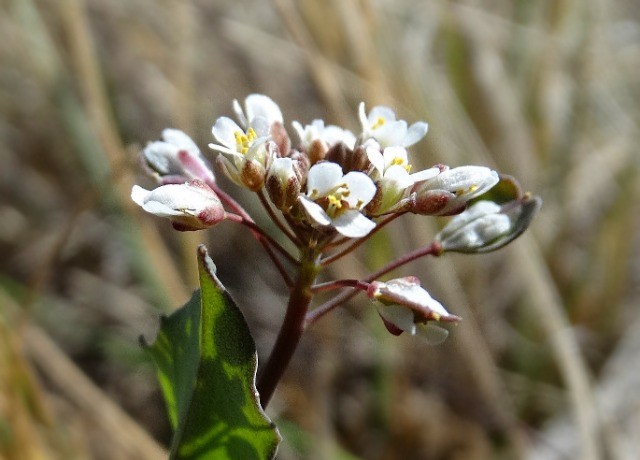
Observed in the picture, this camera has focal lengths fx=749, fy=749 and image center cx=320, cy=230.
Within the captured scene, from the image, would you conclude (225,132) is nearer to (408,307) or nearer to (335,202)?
(335,202)

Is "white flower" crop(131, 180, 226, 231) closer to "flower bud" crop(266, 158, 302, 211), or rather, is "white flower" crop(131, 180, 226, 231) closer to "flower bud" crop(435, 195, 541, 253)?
"flower bud" crop(266, 158, 302, 211)

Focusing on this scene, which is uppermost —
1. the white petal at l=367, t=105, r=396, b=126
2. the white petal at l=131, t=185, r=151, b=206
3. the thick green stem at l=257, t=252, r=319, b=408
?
the white petal at l=131, t=185, r=151, b=206

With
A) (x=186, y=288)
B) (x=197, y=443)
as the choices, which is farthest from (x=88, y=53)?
(x=197, y=443)

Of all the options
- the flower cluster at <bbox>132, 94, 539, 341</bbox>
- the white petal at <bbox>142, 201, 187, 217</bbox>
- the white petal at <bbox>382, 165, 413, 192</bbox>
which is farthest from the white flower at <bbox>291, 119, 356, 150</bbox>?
the white petal at <bbox>142, 201, 187, 217</bbox>

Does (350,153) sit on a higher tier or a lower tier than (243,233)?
higher

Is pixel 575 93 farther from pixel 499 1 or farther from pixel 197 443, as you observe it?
pixel 197 443

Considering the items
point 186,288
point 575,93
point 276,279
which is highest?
point 575,93
